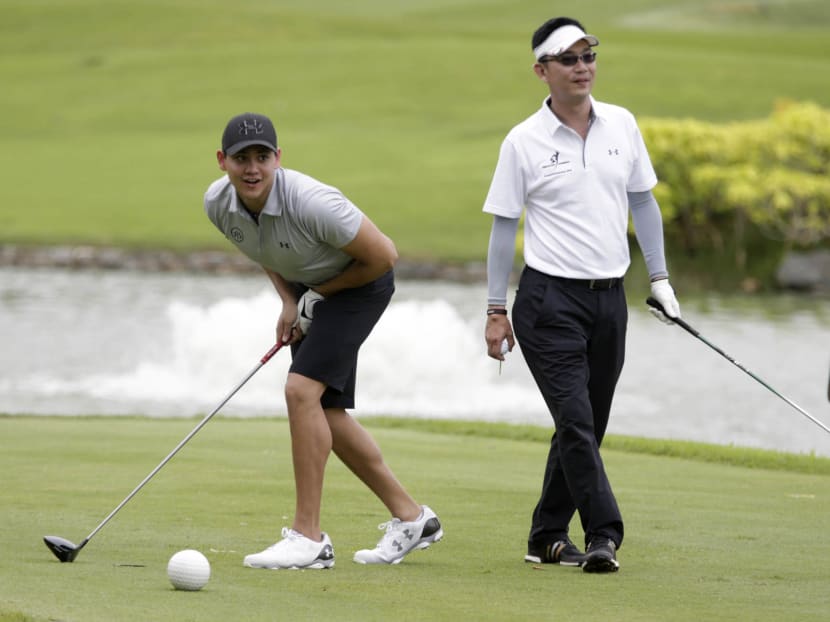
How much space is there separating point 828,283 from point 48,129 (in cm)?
4145

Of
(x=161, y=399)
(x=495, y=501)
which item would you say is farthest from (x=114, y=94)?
(x=495, y=501)

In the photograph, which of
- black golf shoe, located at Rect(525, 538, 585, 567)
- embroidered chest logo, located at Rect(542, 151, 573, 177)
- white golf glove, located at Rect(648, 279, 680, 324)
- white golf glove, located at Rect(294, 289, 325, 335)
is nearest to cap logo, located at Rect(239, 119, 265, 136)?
white golf glove, located at Rect(294, 289, 325, 335)

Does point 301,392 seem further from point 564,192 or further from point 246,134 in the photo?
point 564,192

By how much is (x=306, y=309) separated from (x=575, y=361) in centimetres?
115

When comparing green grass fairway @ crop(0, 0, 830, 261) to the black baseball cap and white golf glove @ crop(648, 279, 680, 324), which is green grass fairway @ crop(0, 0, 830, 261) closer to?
white golf glove @ crop(648, 279, 680, 324)

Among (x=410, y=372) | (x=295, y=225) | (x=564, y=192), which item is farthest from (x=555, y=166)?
(x=410, y=372)

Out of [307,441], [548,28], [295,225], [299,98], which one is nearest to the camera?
[295,225]

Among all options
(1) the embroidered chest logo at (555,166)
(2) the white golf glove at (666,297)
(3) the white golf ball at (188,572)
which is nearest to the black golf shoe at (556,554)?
(2) the white golf glove at (666,297)

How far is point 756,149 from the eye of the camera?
48750 mm

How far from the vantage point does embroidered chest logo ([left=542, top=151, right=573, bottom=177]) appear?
652 cm

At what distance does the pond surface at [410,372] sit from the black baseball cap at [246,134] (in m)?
11.1

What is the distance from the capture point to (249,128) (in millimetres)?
6164

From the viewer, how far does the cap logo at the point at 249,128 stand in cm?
616

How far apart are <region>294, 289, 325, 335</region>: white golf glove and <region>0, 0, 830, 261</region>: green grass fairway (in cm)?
4416
